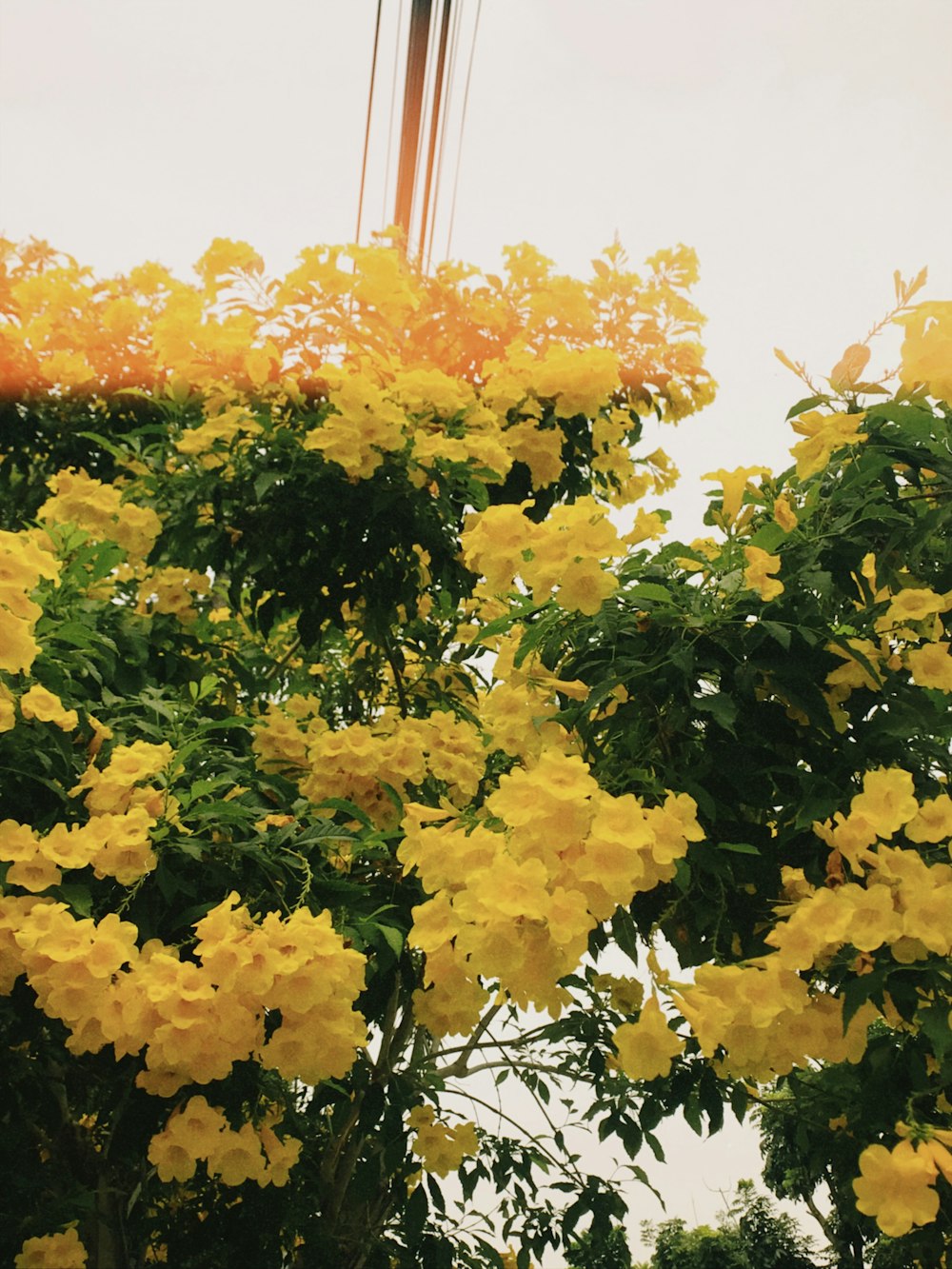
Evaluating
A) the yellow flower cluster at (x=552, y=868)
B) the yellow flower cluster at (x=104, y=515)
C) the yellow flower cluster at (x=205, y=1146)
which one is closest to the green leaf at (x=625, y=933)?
the yellow flower cluster at (x=552, y=868)

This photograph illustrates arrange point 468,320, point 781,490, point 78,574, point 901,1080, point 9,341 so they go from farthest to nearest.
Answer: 1. point 9,341
2. point 468,320
3. point 78,574
4. point 781,490
5. point 901,1080

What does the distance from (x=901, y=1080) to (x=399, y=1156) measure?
1165 mm

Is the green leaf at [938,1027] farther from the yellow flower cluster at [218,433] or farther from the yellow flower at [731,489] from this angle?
the yellow flower cluster at [218,433]

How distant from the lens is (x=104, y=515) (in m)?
2.53

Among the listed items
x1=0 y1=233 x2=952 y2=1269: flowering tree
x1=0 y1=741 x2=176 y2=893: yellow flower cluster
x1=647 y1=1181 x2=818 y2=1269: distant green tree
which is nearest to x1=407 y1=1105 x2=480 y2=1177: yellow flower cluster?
x1=0 y1=233 x2=952 y2=1269: flowering tree

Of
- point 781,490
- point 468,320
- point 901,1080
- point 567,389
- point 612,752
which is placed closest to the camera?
point 901,1080

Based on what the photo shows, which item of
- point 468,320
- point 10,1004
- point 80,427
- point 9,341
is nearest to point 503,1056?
point 10,1004

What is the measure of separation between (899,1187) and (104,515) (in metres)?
2.12

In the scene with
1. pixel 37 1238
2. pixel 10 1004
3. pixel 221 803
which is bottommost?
pixel 37 1238

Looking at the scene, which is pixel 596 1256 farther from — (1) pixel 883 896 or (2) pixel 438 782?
(1) pixel 883 896

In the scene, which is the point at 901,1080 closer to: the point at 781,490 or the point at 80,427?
the point at 781,490

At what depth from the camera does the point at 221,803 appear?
1575 millimetres

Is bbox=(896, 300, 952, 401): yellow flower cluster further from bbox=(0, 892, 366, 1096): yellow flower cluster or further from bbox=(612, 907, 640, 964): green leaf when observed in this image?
bbox=(0, 892, 366, 1096): yellow flower cluster

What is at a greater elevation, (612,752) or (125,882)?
(612,752)
